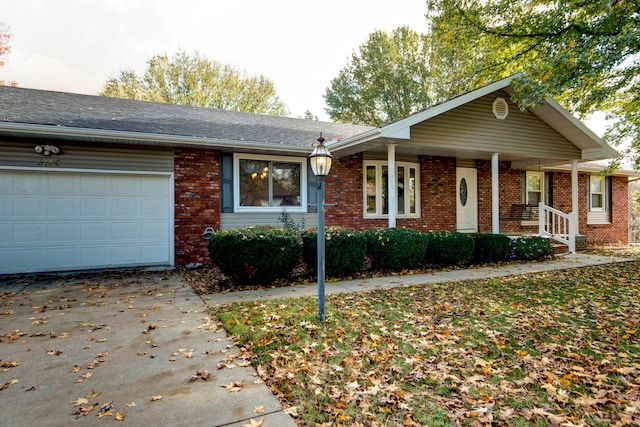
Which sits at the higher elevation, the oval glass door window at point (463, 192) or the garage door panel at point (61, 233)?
the oval glass door window at point (463, 192)

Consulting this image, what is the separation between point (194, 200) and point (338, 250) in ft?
12.9

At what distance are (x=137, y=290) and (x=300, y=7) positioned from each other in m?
9.71

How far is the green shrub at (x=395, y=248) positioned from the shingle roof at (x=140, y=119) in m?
3.32

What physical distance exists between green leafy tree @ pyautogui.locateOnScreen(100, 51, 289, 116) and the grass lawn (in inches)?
910

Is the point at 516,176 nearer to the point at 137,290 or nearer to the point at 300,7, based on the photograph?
the point at 300,7

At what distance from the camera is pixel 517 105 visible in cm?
967

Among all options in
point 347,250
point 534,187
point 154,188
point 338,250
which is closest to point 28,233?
point 154,188

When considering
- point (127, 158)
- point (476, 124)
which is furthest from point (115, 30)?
point (476, 124)

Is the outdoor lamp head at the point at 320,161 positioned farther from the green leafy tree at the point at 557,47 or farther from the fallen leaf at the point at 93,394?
the green leafy tree at the point at 557,47

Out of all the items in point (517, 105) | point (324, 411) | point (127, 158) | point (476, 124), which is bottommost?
point (324, 411)

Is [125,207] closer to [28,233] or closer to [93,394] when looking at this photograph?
[28,233]

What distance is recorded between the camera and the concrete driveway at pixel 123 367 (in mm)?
2393

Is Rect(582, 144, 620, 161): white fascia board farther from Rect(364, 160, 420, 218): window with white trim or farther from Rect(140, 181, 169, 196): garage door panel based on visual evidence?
Rect(140, 181, 169, 196): garage door panel

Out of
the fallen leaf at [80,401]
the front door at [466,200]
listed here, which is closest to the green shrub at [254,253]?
the fallen leaf at [80,401]
